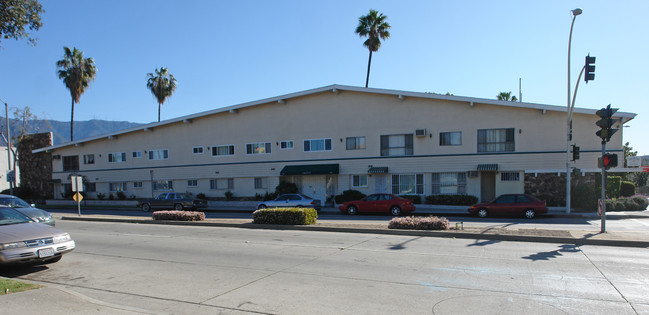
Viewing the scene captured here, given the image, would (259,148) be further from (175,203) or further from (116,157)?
(116,157)

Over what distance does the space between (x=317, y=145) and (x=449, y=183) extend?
33.6 ft

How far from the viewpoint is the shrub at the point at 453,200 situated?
26062 millimetres

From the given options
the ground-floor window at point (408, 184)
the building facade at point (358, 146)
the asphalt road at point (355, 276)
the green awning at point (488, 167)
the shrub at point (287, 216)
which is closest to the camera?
the asphalt road at point (355, 276)

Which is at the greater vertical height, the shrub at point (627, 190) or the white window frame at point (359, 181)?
the white window frame at point (359, 181)

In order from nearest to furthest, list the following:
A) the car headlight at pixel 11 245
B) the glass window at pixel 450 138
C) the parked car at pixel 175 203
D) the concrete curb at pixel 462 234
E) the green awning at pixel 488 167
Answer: the car headlight at pixel 11 245, the concrete curb at pixel 462 234, the green awning at pixel 488 167, the glass window at pixel 450 138, the parked car at pixel 175 203

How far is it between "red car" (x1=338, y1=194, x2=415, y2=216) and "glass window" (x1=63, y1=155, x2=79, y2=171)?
34369mm

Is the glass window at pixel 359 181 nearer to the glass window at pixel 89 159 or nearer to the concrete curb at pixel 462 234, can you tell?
the concrete curb at pixel 462 234

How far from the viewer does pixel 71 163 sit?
145ft

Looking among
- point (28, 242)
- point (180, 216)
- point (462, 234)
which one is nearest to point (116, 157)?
point (180, 216)

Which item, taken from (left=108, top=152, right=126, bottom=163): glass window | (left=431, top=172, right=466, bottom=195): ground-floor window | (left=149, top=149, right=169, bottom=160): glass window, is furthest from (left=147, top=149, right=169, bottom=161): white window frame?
(left=431, top=172, right=466, bottom=195): ground-floor window

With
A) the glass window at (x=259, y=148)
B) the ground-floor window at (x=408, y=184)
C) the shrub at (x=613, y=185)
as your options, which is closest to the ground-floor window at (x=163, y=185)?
the glass window at (x=259, y=148)

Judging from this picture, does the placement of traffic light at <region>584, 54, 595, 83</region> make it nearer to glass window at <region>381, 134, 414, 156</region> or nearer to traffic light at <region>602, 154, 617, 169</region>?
traffic light at <region>602, 154, 617, 169</region>

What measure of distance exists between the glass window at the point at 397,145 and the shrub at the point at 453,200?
3.64 meters

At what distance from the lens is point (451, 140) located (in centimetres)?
2731
